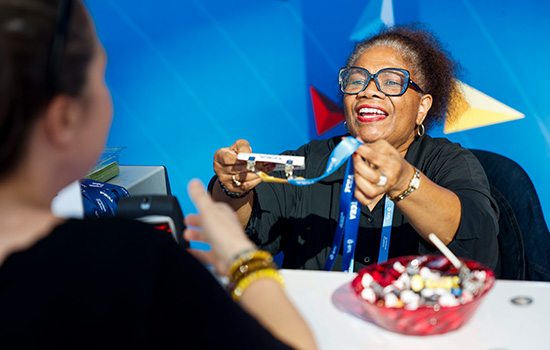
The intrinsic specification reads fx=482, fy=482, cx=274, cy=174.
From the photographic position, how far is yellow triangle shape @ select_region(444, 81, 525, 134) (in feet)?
9.14

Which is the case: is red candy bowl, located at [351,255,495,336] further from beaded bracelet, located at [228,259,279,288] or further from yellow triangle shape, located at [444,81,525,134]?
yellow triangle shape, located at [444,81,525,134]

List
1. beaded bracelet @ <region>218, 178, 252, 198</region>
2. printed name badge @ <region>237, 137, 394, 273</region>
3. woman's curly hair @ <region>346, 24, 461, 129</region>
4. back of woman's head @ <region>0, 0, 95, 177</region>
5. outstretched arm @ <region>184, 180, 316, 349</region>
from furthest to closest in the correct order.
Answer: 1. woman's curly hair @ <region>346, 24, 461, 129</region>
2. beaded bracelet @ <region>218, 178, 252, 198</region>
3. printed name badge @ <region>237, 137, 394, 273</region>
4. outstretched arm @ <region>184, 180, 316, 349</region>
5. back of woman's head @ <region>0, 0, 95, 177</region>

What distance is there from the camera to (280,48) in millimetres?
3105

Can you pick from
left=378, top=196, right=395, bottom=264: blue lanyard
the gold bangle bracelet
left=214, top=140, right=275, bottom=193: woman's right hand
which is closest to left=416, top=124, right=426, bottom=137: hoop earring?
left=378, top=196, right=395, bottom=264: blue lanyard

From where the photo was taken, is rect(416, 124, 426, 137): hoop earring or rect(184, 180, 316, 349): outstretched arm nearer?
rect(184, 180, 316, 349): outstretched arm

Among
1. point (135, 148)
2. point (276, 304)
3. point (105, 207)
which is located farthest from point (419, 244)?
point (135, 148)

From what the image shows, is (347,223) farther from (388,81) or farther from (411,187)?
(388,81)

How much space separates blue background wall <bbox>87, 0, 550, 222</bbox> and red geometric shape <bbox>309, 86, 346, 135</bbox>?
0.14ft

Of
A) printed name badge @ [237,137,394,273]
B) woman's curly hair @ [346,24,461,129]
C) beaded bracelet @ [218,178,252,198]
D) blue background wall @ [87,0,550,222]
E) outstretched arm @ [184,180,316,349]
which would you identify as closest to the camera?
outstretched arm @ [184,180,316,349]

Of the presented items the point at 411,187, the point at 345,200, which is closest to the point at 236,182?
the point at 345,200

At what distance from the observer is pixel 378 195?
5.75 ft

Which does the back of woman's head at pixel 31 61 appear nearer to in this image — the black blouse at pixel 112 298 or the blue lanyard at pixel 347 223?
the black blouse at pixel 112 298

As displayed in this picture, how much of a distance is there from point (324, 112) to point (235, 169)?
1404 millimetres

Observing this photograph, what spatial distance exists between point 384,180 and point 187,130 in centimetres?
208
